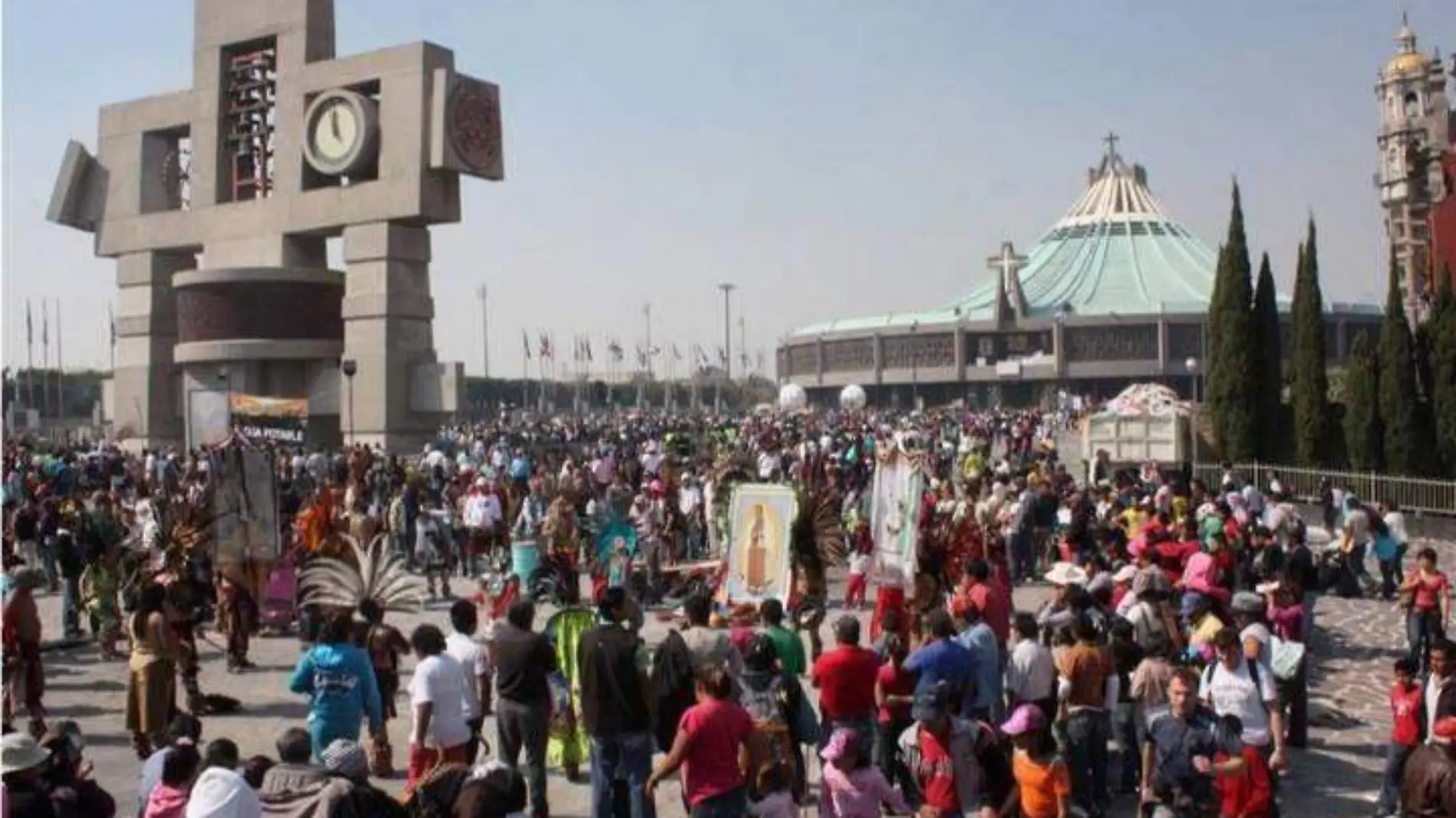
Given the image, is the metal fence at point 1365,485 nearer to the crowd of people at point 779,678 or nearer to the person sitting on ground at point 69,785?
the crowd of people at point 779,678

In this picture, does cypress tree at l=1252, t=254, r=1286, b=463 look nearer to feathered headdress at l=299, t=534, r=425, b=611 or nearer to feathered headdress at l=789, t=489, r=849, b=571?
feathered headdress at l=789, t=489, r=849, b=571

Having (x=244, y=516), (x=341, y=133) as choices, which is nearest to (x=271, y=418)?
(x=341, y=133)

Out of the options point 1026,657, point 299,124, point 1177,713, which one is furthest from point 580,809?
point 299,124

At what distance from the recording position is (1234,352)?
3406cm

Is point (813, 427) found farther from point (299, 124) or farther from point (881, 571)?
point (881, 571)

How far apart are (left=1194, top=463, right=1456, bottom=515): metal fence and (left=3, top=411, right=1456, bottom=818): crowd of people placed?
9717 mm

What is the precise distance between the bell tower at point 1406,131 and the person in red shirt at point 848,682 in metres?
55.7

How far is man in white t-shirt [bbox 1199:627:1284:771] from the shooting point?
8539 mm

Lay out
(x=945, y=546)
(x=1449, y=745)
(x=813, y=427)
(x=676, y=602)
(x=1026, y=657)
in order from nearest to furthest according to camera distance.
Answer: (x=1449, y=745), (x=1026, y=657), (x=945, y=546), (x=676, y=602), (x=813, y=427)

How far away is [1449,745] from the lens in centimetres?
717

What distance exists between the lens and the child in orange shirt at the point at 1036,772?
718 centimetres

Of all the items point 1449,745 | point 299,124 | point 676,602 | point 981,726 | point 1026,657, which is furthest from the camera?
point 299,124

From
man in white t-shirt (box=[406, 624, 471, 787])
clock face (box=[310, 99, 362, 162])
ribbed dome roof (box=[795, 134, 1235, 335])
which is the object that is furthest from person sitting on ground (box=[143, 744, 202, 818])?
ribbed dome roof (box=[795, 134, 1235, 335])

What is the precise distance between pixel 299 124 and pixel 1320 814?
3589 cm
